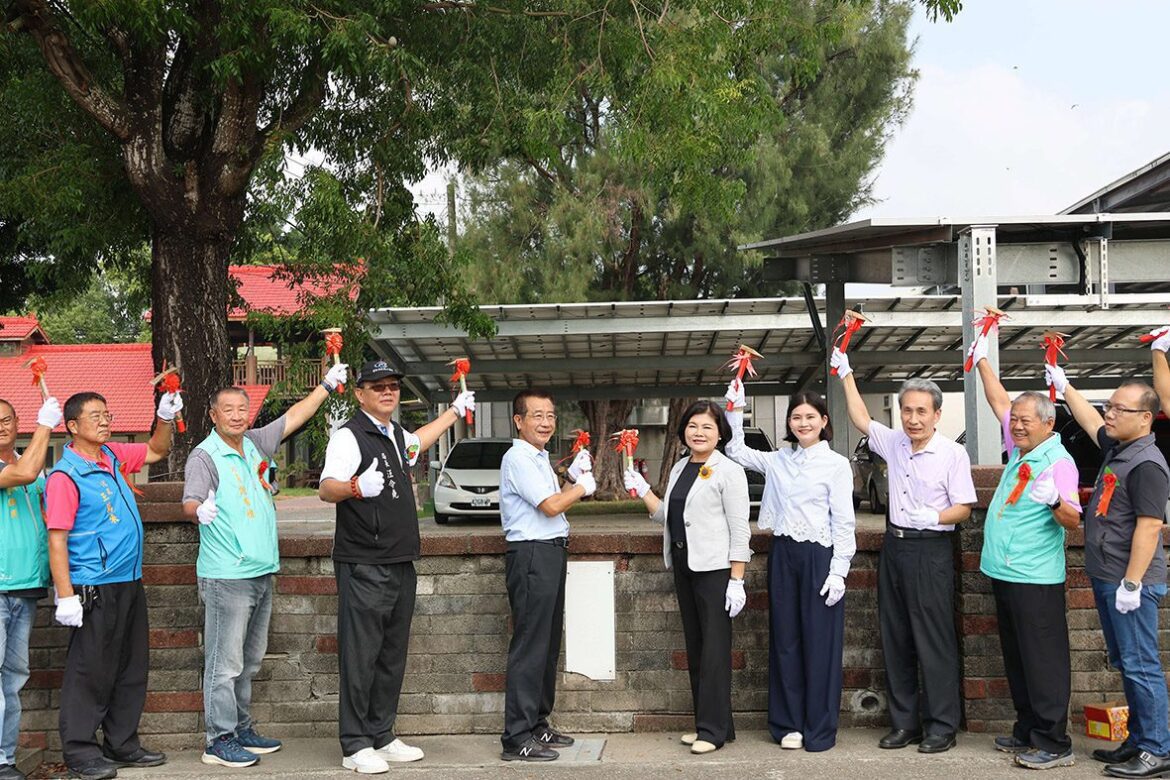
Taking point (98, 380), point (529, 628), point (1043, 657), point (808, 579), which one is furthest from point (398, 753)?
point (98, 380)

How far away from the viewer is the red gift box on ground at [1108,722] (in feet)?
19.2

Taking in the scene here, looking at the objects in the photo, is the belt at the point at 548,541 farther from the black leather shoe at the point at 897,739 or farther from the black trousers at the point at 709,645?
the black leather shoe at the point at 897,739

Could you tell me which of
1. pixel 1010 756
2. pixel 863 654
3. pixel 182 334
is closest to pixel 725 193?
pixel 182 334

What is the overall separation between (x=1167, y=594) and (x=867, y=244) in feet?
19.4

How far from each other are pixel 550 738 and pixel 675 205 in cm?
1782

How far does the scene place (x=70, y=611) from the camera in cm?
547

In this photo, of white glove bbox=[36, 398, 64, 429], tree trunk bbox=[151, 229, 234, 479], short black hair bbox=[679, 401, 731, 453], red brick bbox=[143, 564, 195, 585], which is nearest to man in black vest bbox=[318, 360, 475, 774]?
red brick bbox=[143, 564, 195, 585]

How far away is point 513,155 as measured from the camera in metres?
11.7

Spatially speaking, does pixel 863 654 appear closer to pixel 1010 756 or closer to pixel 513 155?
pixel 1010 756

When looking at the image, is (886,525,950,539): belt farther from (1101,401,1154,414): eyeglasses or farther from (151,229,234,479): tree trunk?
(151,229,234,479): tree trunk

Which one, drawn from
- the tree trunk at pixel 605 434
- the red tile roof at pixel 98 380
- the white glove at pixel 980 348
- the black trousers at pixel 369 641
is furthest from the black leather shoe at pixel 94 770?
the red tile roof at pixel 98 380

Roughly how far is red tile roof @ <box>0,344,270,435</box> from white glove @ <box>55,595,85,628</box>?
28.1m

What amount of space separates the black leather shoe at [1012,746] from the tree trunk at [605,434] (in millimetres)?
19897

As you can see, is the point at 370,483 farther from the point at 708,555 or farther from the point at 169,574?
the point at 708,555
